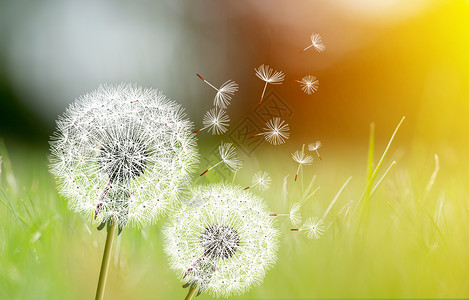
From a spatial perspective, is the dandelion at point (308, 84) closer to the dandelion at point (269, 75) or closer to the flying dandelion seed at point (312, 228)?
the dandelion at point (269, 75)

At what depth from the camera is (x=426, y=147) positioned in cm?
335

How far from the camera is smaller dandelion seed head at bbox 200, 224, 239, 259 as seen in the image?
1.27 meters

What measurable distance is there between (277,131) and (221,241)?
458mm

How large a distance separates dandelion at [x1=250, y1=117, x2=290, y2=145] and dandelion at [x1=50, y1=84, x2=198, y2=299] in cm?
29

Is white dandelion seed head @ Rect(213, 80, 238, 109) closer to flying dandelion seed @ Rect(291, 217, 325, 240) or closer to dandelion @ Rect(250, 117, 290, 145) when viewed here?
dandelion @ Rect(250, 117, 290, 145)

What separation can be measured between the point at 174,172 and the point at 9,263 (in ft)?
2.92

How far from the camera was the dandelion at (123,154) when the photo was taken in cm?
126

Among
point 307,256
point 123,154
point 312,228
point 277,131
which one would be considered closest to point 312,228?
point 312,228

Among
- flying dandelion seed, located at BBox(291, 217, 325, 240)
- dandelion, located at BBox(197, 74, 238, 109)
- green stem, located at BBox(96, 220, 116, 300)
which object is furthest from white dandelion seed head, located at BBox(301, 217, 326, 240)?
green stem, located at BBox(96, 220, 116, 300)

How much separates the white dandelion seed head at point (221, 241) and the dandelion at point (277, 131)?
228mm

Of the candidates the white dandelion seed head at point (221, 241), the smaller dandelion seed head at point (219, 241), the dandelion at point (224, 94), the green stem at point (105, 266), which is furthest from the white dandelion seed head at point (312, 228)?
the green stem at point (105, 266)

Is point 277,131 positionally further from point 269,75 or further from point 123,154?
point 123,154

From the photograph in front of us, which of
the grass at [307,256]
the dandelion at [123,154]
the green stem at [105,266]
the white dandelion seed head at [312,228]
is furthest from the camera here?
the white dandelion seed head at [312,228]

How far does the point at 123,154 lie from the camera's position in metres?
1.26
